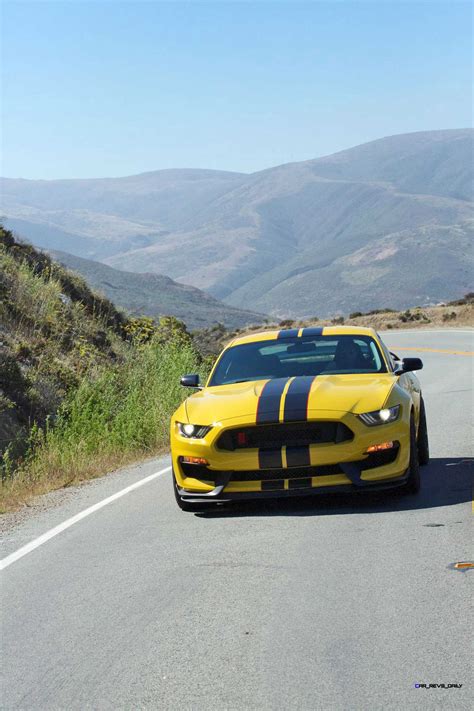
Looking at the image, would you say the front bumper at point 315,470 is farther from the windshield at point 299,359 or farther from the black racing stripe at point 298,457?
the windshield at point 299,359

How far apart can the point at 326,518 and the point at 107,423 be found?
720 centimetres

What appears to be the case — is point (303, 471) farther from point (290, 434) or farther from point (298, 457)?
point (290, 434)

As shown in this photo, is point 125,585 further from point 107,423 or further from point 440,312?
point 440,312

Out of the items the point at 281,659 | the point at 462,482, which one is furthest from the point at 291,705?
the point at 462,482

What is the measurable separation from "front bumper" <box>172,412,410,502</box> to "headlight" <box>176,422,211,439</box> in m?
0.06

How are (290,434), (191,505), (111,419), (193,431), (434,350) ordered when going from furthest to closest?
(434,350), (111,419), (191,505), (193,431), (290,434)

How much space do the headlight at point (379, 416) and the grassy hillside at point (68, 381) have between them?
3781mm

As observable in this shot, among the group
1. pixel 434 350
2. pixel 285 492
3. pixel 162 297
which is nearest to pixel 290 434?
pixel 285 492

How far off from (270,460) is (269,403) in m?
0.45

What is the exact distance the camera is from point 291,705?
428 centimetres

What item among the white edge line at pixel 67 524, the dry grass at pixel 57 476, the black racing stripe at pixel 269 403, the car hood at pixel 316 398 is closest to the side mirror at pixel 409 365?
the car hood at pixel 316 398

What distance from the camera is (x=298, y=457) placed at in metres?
7.99

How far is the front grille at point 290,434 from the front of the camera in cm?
805

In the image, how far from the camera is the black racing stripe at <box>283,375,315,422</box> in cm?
801
